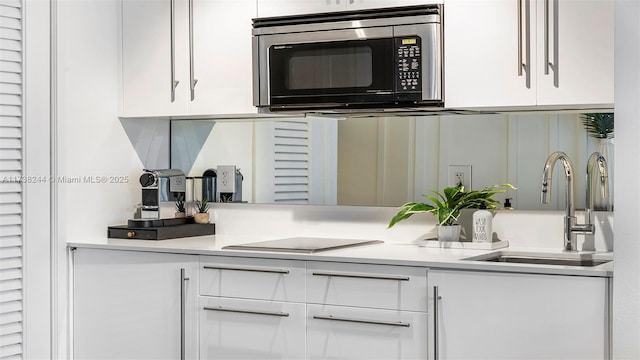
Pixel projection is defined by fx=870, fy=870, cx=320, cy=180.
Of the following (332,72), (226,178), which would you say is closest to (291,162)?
(226,178)

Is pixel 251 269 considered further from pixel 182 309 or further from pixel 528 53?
pixel 528 53

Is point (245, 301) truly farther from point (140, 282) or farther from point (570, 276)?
point (570, 276)

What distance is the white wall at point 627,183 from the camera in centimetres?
Result: 230

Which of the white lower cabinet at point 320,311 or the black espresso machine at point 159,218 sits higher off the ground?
the black espresso machine at point 159,218

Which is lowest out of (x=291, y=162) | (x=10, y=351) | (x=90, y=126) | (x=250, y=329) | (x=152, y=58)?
(x=10, y=351)

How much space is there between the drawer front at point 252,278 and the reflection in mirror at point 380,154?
64cm

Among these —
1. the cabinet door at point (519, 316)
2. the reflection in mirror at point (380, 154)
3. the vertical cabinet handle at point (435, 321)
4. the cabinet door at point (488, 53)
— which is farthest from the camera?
the reflection in mirror at point (380, 154)

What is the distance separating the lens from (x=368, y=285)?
2820 millimetres

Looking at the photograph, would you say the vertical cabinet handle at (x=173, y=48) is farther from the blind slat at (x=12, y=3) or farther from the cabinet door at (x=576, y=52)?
the cabinet door at (x=576, y=52)

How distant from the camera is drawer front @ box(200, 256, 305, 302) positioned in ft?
9.66

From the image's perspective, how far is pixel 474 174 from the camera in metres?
3.30

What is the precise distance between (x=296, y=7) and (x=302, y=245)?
89cm

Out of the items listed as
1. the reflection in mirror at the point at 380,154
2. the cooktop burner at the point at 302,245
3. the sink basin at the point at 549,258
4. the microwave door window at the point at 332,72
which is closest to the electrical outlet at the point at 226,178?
the reflection in mirror at the point at 380,154

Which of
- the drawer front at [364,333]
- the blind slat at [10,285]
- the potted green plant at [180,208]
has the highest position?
the potted green plant at [180,208]
